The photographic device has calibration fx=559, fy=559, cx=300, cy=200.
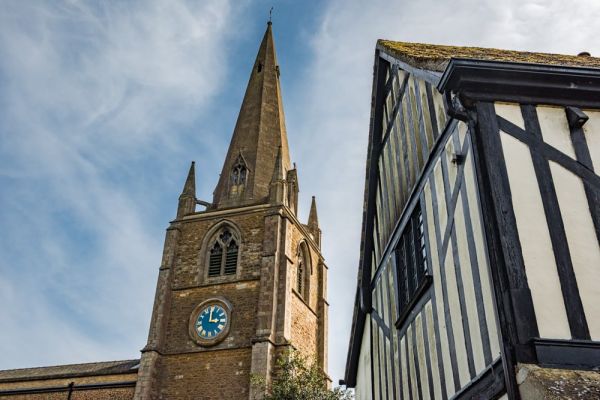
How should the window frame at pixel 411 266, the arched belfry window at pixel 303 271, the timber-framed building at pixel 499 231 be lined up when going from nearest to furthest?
the timber-framed building at pixel 499 231 < the window frame at pixel 411 266 < the arched belfry window at pixel 303 271

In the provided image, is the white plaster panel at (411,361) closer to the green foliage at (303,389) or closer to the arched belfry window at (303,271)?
the green foliage at (303,389)

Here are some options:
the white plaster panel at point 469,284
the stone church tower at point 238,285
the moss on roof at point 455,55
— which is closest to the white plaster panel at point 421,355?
the white plaster panel at point 469,284

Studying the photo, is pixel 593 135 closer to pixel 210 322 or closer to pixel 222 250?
pixel 210 322

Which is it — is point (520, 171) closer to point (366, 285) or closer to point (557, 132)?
point (557, 132)

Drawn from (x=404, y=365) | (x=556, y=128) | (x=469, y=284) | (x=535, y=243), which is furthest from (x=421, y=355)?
(x=556, y=128)

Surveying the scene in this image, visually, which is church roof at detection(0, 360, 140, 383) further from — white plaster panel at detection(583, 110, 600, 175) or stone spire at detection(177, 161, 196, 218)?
white plaster panel at detection(583, 110, 600, 175)

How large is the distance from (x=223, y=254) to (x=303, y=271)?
13.4 ft

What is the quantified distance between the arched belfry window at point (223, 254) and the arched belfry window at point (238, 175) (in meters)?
2.89

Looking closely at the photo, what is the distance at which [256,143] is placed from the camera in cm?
2900

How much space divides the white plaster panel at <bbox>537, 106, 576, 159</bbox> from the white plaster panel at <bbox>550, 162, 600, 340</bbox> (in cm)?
22

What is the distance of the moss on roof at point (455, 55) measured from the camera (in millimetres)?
5658

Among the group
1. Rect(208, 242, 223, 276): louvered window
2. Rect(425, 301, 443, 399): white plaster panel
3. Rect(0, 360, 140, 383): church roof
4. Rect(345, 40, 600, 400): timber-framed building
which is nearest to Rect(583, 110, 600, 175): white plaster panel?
Rect(345, 40, 600, 400): timber-framed building

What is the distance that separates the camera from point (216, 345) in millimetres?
21578

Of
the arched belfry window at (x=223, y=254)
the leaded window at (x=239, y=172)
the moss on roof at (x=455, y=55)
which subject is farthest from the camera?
the leaded window at (x=239, y=172)
